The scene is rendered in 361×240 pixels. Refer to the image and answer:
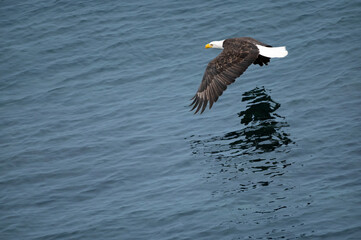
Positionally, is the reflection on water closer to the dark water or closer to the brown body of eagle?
the dark water

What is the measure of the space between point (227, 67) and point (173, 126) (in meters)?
2.12

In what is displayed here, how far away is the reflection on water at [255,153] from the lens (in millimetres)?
9469

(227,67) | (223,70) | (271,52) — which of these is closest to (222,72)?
(223,70)

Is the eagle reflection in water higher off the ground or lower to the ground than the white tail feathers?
lower

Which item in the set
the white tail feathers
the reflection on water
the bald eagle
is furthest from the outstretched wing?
the reflection on water

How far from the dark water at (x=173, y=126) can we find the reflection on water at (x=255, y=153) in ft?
0.12

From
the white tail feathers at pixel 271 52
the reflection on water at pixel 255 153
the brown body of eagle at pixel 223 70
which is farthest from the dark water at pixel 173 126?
the white tail feathers at pixel 271 52

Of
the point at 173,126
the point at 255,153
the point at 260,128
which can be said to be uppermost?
the point at 173,126

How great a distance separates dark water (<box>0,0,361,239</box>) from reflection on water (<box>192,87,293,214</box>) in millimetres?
36

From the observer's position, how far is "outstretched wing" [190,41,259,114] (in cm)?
1146

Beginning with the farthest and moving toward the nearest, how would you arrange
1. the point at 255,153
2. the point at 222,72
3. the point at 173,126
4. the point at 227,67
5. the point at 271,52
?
the point at 173,126, the point at 271,52, the point at 227,67, the point at 222,72, the point at 255,153

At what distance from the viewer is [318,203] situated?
8734 mm

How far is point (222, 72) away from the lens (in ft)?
38.8

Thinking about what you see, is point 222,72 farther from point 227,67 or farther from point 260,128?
point 260,128
